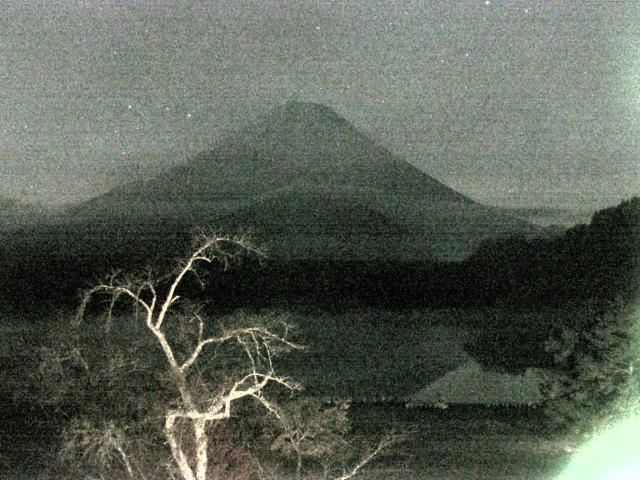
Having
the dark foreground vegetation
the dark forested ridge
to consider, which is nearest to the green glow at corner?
the dark foreground vegetation

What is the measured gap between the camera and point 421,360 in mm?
26000

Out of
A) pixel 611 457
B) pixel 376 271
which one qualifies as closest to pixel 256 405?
pixel 611 457

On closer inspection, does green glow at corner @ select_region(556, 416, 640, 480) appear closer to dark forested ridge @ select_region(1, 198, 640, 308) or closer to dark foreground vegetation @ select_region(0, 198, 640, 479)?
dark foreground vegetation @ select_region(0, 198, 640, 479)

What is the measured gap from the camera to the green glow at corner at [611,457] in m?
7.01

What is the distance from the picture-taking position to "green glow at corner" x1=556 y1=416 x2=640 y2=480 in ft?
23.0

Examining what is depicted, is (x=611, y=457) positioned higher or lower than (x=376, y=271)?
higher

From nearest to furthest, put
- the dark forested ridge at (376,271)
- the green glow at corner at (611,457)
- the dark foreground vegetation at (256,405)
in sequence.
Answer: the dark foreground vegetation at (256,405) < the green glow at corner at (611,457) < the dark forested ridge at (376,271)

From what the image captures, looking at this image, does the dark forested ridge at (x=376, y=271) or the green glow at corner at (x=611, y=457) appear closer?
the green glow at corner at (x=611, y=457)

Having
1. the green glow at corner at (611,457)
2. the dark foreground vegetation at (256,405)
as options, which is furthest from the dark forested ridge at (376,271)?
the green glow at corner at (611,457)

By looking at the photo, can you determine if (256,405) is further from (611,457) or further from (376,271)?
(376,271)

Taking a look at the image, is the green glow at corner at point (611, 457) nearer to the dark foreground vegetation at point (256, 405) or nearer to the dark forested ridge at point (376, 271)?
the dark foreground vegetation at point (256, 405)

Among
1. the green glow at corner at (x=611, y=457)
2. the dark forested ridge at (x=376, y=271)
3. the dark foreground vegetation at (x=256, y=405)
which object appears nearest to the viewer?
the dark foreground vegetation at (x=256, y=405)

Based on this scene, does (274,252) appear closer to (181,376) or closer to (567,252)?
(567,252)

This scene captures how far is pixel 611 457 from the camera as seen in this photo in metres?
7.66
